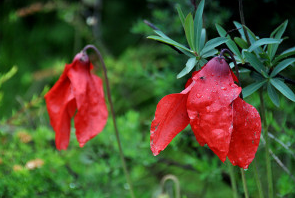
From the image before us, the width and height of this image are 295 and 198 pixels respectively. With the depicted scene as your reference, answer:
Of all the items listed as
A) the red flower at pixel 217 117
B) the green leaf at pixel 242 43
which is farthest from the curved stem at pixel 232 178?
the green leaf at pixel 242 43

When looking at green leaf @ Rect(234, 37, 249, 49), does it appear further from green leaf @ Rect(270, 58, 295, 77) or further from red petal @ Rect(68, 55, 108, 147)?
red petal @ Rect(68, 55, 108, 147)

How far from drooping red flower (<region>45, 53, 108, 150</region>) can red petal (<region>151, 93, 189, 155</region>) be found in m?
0.25

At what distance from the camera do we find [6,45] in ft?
6.89

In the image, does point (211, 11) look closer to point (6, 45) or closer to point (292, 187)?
point (292, 187)

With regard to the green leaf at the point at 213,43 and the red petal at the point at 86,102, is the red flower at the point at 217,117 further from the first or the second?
the red petal at the point at 86,102

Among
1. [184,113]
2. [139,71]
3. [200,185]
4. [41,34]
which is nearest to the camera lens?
[184,113]

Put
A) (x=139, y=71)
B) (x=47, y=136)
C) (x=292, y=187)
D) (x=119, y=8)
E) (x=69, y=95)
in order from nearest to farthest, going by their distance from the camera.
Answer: (x=69, y=95) < (x=292, y=187) < (x=47, y=136) < (x=139, y=71) < (x=119, y=8)

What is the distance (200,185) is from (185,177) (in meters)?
0.13

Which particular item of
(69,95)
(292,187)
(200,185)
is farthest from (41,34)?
(292,187)

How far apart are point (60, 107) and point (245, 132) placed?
454 mm

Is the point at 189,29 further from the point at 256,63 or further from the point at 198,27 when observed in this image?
the point at 256,63

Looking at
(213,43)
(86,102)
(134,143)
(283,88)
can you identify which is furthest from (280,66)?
(134,143)

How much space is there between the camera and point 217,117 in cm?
59

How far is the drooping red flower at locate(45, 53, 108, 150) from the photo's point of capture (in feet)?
2.74
